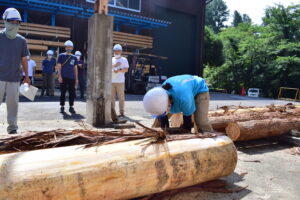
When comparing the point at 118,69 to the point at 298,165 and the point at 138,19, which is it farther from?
the point at 138,19

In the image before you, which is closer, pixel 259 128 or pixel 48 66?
pixel 259 128

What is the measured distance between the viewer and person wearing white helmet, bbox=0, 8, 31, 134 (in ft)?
14.6

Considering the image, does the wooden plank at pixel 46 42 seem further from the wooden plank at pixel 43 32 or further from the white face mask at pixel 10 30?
the white face mask at pixel 10 30

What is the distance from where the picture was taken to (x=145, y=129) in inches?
124

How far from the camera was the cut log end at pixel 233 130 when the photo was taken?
187 inches

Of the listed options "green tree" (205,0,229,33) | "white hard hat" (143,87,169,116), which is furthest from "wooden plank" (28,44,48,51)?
"green tree" (205,0,229,33)

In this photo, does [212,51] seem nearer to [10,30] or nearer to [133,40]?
[133,40]

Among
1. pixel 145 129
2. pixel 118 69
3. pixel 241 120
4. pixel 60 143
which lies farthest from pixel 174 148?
pixel 118 69

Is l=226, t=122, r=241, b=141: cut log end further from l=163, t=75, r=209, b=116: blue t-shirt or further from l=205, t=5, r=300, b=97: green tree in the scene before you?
l=205, t=5, r=300, b=97: green tree

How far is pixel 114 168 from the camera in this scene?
7.93ft

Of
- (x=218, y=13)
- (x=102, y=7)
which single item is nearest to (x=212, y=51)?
(x=102, y=7)

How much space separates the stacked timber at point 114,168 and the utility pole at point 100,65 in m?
2.94

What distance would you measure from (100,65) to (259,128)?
10.4ft

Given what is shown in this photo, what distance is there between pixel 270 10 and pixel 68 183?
95.5 feet
